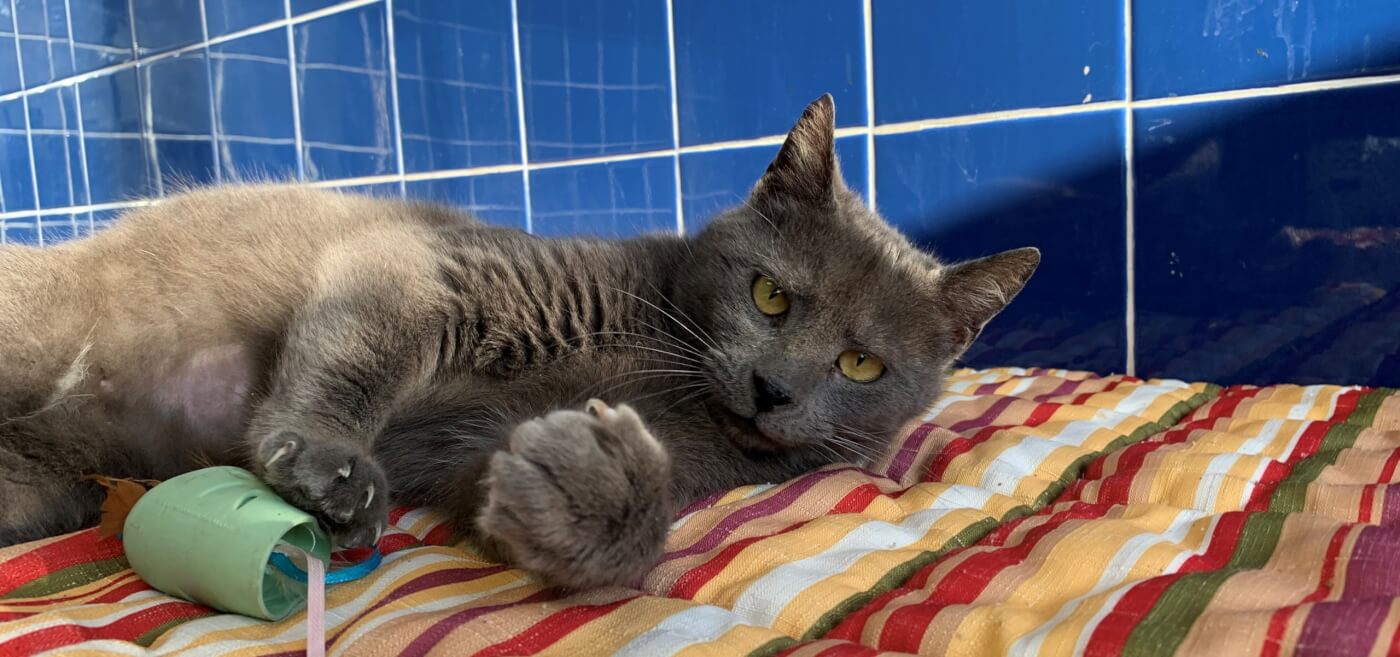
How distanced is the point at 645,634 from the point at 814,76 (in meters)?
1.49

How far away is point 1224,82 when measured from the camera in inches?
65.9

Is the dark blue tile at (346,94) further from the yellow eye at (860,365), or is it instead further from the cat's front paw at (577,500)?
the cat's front paw at (577,500)

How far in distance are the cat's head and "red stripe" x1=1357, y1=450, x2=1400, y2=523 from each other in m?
0.47

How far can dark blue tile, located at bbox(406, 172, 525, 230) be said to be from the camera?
8.34 feet

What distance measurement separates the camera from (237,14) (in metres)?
3.00

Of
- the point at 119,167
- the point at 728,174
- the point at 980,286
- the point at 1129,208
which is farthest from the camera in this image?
the point at 119,167

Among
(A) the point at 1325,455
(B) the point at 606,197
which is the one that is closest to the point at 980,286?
(A) the point at 1325,455

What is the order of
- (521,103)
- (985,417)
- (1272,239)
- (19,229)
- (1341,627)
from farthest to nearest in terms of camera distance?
1. (19,229)
2. (521,103)
3. (1272,239)
4. (985,417)
5. (1341,627)

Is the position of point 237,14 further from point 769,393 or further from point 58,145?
point 769,393

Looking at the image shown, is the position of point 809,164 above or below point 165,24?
below

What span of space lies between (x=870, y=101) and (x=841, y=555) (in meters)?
1.26

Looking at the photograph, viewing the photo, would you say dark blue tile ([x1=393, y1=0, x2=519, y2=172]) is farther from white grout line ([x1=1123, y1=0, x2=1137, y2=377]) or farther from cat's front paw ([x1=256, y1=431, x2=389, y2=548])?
cat's front paw ([x1=256, y1=431, x2=389, y2=548])

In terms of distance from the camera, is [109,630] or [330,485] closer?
[109,630]

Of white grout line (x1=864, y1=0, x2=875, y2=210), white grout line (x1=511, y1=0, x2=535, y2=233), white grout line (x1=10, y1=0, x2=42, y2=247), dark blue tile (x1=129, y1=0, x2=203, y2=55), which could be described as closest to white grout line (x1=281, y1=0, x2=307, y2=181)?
dark blue tile (x1=129, y1=0, x2=203, y2=55)
